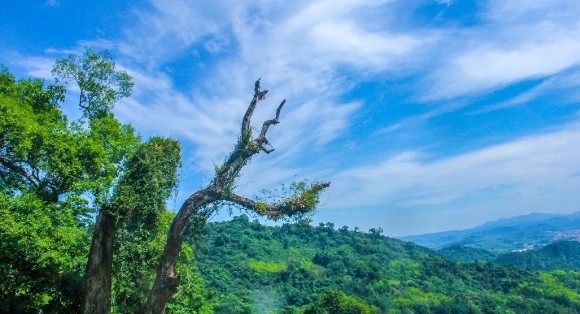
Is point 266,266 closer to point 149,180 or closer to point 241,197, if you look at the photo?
point 149,180

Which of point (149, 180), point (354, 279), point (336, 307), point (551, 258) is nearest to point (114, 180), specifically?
point (149, 180)

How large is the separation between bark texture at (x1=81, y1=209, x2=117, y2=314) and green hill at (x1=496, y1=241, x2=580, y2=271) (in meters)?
150

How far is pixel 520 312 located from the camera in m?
70.8

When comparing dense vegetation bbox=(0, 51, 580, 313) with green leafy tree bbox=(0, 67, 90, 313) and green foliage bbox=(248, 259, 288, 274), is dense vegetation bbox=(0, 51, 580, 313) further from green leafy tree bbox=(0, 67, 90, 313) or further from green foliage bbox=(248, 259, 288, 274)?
green foliage bbox=(248, 259, 288, 274)

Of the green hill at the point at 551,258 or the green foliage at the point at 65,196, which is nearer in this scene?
the green foliage at the point at 65,196

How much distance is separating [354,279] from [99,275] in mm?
80631

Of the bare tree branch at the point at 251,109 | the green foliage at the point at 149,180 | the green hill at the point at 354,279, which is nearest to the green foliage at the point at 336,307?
the green hill at the point at 354,279

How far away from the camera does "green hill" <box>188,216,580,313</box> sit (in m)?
70.5

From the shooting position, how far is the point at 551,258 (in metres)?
153

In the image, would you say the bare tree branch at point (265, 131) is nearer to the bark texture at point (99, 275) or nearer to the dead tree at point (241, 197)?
the dead tree at point (241, 197)

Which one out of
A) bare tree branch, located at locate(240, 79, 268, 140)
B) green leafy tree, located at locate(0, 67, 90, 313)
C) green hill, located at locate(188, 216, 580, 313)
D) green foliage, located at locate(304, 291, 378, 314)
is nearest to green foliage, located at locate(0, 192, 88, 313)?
green leafy tree, located at locate(0, 67, 90, 313)

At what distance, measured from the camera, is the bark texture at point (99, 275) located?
971 centimetres

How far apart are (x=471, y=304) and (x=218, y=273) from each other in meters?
41.0

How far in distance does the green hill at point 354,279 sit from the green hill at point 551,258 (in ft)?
177
